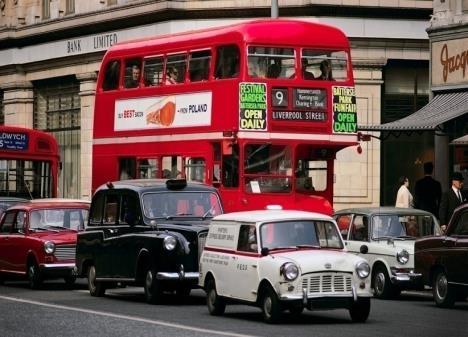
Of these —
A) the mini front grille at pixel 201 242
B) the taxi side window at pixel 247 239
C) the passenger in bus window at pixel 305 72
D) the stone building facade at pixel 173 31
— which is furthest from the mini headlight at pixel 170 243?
the stone building facade at pixel 173 31

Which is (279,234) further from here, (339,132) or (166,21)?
(166,21)

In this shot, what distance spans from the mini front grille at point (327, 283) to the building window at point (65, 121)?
34.6 metres

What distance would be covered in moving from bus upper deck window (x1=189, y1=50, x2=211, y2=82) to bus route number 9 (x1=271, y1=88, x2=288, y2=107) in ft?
5.35

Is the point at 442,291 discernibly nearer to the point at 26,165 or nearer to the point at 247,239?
the point at 247,239

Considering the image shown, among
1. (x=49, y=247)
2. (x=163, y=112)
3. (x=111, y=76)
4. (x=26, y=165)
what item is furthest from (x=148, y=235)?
(x=26, y=165)

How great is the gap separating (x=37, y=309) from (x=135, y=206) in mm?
2884

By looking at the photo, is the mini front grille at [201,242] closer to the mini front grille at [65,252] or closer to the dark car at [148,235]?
the dark car at [148,235]

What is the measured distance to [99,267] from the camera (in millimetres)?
24797

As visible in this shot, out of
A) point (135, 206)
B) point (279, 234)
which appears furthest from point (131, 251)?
point (279, 234)

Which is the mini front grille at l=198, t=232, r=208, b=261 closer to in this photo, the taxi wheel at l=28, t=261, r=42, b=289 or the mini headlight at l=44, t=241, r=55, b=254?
the mini headlight at l=44, t=241, r=55, b=254

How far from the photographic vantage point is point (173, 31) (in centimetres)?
4719

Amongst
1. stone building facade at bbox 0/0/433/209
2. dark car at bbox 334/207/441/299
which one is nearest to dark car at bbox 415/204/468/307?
dark car at bbox 334/207/441/299

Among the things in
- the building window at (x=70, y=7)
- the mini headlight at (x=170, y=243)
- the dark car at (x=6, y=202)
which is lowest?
the mini headlight at (x=170, y=243)

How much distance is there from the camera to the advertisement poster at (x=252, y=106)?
2814cm
